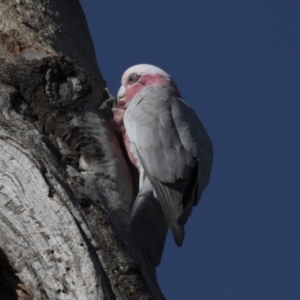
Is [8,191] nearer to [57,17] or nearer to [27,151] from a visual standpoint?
[27,151]

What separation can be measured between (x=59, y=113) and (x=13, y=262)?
0.84 metres

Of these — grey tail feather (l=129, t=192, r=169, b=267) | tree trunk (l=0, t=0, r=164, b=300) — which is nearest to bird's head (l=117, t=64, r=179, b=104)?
tree trunk (l=0, t=0, r=164, b=300)

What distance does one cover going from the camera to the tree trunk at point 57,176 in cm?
342

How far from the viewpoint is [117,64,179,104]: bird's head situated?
5363mm

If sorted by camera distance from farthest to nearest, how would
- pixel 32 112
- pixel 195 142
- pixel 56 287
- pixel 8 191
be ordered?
pixel 195 142, pixel 32 112, pixel 8 191, pixel 56 287

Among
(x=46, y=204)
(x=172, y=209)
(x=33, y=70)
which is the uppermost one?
(x=33, y=70)

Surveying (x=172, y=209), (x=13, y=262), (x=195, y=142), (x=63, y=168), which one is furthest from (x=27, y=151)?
(x=195, y=142)

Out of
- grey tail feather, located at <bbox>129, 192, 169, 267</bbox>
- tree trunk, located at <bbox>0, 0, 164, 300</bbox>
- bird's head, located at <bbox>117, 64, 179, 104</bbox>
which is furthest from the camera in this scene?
bird's head, located at <bbox>117, 64, 179, 104</bbox>

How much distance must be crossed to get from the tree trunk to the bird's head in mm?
704

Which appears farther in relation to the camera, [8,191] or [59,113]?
[59,113]

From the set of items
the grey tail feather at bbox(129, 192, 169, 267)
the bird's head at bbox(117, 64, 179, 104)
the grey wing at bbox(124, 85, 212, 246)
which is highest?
the bird's head at bbox(117, 64, 179, 104)

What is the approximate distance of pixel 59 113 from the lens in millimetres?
4102

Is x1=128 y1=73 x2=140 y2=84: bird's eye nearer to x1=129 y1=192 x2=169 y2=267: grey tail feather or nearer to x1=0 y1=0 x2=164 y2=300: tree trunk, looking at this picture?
x1=0 y1=0 x2=164 y2=300: tree trunk

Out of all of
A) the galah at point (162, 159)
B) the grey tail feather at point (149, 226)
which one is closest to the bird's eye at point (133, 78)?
the galah at point (162, 159)
